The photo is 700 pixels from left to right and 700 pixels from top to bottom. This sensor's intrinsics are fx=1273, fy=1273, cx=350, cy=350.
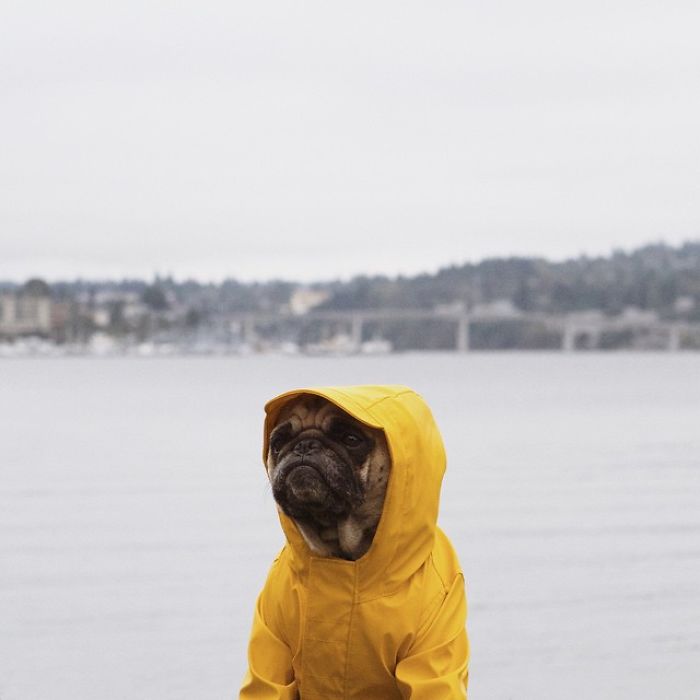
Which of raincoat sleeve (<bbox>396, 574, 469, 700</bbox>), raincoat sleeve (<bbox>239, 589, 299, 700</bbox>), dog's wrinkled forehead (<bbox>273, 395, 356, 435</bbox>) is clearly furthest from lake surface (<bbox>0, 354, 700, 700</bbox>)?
dog's wrinkled forehead (<bbox>273, 395, 356, 435</bbox>)

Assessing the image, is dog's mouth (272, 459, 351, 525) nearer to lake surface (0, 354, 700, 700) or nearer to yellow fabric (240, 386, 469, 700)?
yellow fabric (240, 386, 469, 700)

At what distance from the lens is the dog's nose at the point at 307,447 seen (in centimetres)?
352

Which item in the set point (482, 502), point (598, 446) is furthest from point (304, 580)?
point (598, 446)

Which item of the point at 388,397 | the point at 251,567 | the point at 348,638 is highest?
the point at 388,397

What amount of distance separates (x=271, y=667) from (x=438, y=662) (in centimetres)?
54

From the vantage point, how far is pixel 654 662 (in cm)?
651

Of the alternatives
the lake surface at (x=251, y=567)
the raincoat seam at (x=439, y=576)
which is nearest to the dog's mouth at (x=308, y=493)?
the raincoat seam at (x=439, y=576)

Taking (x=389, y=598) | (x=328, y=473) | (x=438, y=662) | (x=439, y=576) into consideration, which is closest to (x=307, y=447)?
(x=328, y=473)

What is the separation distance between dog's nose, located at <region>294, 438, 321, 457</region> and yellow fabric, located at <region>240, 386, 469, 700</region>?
0.44 ft

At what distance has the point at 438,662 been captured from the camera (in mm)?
3693

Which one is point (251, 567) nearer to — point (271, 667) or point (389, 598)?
point (271, 667)

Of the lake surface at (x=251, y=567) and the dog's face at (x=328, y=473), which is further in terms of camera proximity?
the lake surface at (x=251, y=567)

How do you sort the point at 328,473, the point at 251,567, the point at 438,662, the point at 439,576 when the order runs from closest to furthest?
the point at 328,473, the point at 438,662, the point at 439,576, the point at 251,567

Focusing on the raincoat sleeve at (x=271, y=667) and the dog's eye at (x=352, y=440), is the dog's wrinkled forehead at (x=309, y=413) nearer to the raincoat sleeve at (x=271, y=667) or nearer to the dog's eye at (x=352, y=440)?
the dog's eye at (x=352, y=440)
